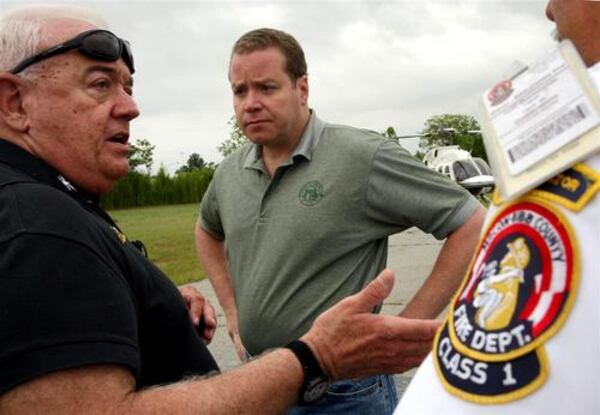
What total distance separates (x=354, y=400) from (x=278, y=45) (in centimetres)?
162

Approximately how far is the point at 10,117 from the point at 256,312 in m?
1.27

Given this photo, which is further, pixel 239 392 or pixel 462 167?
pixel 462 167

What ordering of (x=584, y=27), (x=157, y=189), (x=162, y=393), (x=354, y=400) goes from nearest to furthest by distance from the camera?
(x=584, y=27) → (x=162, y=393) → (x=354, y=400) → (x=157, y=189)

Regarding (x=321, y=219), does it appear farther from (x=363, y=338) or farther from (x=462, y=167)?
(x=462, y=167)

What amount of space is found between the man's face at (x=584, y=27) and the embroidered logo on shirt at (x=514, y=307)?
295 mm

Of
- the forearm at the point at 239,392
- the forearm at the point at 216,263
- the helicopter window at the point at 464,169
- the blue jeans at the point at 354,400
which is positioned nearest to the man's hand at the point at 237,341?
the forearm at the point at 216,263

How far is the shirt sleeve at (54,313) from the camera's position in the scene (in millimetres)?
1227

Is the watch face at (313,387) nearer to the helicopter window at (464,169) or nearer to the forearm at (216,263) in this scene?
the forearm at (216,263)

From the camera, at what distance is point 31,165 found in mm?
1634

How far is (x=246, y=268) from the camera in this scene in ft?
8.68

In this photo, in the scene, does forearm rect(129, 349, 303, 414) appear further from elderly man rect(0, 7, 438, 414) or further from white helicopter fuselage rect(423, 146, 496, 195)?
white helicopter fuselage rect(423, 146, 496, 195)

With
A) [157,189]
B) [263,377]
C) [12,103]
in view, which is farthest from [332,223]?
[157,189]

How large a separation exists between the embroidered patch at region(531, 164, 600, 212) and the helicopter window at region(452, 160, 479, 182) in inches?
1343

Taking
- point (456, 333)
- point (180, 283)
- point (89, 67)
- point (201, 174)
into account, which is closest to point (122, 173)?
point (89, 67)
